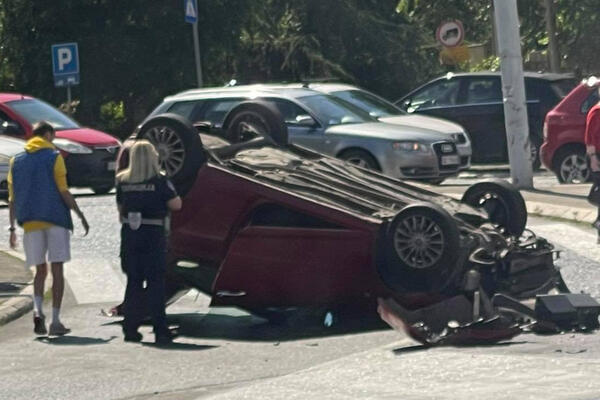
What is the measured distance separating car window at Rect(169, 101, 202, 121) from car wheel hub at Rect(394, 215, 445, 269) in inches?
464

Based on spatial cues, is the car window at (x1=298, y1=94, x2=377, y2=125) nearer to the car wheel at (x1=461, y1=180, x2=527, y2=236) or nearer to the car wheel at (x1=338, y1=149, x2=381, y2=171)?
the car wheel at (x1=338, y1=149, x2=381, y2=171)

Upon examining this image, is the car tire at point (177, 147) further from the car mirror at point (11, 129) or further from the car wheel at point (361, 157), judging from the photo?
the car mirror at point (11, 129)

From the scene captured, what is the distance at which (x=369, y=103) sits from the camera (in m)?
25.4

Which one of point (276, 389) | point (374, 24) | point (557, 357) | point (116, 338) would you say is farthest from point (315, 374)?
point (374, 24)

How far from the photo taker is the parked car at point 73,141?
25.1 metres

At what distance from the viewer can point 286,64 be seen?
44.1 m

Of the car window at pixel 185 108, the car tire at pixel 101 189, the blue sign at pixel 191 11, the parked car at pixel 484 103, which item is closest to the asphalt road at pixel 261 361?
the car window at pixel 185 108

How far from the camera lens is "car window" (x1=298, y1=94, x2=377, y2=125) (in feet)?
76.8

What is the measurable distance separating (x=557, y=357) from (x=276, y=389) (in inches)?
66.8

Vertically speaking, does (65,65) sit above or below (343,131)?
above

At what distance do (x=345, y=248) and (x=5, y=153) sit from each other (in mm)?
13016

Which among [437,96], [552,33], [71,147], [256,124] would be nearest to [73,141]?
[71,147]

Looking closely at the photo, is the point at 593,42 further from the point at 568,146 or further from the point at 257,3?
the point at 568,146

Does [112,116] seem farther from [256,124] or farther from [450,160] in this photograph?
[256,124]
